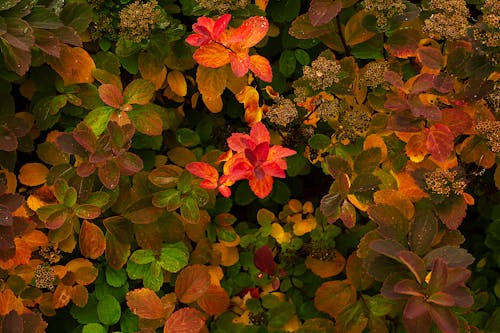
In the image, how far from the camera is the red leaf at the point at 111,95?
154 cm

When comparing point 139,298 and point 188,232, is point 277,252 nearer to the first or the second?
point 188,232

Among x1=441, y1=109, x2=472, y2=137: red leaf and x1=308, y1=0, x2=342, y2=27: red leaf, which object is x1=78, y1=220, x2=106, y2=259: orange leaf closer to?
x1=308, y1=0, x2=342, y2=27: red leaf

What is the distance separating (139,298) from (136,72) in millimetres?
496

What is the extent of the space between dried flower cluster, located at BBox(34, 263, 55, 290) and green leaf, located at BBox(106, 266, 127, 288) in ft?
0.41

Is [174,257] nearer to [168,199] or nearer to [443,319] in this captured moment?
[168,199]

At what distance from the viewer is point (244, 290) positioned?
175 centimetres

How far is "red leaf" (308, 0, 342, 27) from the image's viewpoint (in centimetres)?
154

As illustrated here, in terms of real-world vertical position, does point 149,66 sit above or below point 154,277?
above

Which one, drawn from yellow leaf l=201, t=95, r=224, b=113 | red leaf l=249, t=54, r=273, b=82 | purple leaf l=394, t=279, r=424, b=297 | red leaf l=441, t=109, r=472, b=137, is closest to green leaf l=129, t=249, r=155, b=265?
yellow leaf l=201, t=95, r=224, b=113

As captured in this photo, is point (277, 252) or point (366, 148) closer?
point (366, 148)

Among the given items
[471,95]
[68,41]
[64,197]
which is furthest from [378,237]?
[68,41]

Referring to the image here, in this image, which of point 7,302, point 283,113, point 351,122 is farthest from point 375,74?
→ point 7,302

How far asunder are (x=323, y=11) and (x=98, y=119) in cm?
52

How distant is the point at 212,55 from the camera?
1483 millimetres
